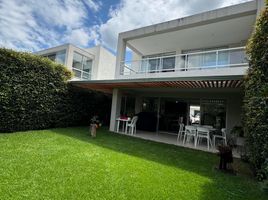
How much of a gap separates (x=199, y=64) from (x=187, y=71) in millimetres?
1395

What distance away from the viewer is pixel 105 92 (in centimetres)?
1634

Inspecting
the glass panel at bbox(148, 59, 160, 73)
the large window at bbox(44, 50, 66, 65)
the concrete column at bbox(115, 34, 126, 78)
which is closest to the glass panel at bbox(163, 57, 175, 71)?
the glass panel at bbox(148, 59, 160, 73)

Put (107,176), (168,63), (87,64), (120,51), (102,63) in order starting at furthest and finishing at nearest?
(102,63)
(87,64)
(120,51)
(168,63)
(107,176)

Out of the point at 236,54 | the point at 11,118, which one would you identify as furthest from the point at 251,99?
the point at 11,118

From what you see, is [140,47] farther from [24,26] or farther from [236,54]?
[24,26]

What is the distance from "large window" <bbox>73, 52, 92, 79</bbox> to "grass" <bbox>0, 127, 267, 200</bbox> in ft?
43.1

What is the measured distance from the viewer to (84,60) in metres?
20.0

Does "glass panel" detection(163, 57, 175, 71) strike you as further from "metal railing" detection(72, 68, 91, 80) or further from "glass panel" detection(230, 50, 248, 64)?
"metal railing" detection(72, 68, 91, 80)

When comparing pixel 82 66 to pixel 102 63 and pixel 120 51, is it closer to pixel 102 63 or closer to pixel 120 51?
pixel 102 63

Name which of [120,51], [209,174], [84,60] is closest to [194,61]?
[120,51]

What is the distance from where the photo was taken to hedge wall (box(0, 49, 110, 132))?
28.3ft

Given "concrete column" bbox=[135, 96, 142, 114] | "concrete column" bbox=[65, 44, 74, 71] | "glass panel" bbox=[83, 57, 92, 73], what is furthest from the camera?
"glass panel" bbox=[83, 57, 92, 73]

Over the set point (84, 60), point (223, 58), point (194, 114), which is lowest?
point (194, 114)

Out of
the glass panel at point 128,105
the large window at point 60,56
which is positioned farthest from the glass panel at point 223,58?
the large window at point 60,56
